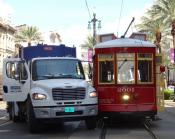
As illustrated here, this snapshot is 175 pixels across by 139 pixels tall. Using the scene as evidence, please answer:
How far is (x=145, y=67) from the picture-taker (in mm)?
19047

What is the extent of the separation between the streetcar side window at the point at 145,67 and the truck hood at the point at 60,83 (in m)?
2.34

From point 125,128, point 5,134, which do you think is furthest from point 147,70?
point 5,134

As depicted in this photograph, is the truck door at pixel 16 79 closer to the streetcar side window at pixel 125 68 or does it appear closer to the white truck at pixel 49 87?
the white truck at pixel 49 87

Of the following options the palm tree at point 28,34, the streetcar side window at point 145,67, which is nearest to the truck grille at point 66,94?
the streetcar side window at point 145,67

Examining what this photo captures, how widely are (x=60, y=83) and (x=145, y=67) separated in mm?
3508

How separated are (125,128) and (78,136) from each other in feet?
10.5

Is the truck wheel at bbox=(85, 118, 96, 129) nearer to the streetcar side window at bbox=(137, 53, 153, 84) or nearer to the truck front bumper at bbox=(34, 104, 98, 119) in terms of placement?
the truck front bumper at bbox=(34, 104, 98, 119)

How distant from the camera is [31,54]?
1948cm

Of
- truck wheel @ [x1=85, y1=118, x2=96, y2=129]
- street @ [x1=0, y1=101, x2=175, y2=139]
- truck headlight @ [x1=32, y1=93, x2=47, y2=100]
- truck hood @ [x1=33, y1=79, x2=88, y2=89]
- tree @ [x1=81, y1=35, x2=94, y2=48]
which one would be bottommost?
street @ [x1=0, y1=101, x2=175, y2=139]

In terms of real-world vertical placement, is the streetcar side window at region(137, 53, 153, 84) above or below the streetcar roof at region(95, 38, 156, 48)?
below

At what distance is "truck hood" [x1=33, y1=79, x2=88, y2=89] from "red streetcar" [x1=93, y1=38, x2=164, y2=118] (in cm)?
151

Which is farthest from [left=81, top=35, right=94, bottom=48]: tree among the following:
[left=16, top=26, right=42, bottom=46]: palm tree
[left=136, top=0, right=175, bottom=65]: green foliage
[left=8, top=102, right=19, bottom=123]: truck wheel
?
[left=8, top=102, right=19, bottom=123]: truck wheel

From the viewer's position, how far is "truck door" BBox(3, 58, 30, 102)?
1841 centimetres

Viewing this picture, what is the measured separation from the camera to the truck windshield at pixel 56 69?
17.8 meters
